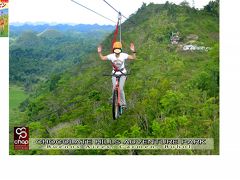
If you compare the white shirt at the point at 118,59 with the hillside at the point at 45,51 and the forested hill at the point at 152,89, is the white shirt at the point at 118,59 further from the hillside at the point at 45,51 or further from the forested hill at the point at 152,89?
the hillside at the point at 45,51

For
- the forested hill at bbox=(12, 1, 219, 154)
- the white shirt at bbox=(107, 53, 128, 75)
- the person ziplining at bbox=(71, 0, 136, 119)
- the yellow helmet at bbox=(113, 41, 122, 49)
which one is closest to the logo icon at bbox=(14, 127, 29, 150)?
the forested hill at bbox=(12, 1, 219, 154)

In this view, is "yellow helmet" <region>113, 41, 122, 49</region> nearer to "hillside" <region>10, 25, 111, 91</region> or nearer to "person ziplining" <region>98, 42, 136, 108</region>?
"person ziplining" <region>98, 42, 136, 108</region>

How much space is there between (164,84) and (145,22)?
119cm

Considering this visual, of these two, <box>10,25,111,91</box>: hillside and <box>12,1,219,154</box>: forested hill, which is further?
<box>10,25,111,91</box>: hillside

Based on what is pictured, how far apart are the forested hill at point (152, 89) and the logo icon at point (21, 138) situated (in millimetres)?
135

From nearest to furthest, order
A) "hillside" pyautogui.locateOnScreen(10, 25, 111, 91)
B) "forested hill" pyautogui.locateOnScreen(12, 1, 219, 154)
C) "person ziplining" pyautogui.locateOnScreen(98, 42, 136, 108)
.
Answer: "person ziplining" pyautogui.locateOnScreen(98, 42, 136, 108) < "forested hill" pyautogui.locateOnScreen(12, 1, 219, 154) < "hillside" pyautogui.locateOnScreen(10, 25, 111, 91)

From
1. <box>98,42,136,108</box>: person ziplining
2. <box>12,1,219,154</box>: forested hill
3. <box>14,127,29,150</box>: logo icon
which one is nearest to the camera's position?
<box>98,42,136,108</box>: person ziplining

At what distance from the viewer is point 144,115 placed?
1262 cm

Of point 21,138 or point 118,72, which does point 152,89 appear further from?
point 21,138

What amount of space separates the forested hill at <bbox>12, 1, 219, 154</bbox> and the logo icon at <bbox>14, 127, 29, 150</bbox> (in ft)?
0.44

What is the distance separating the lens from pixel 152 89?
12.8 meters

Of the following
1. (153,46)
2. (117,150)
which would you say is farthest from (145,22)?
(117,150)

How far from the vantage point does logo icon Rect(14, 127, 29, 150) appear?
41.5 ft

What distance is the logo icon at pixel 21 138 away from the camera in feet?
41.5
